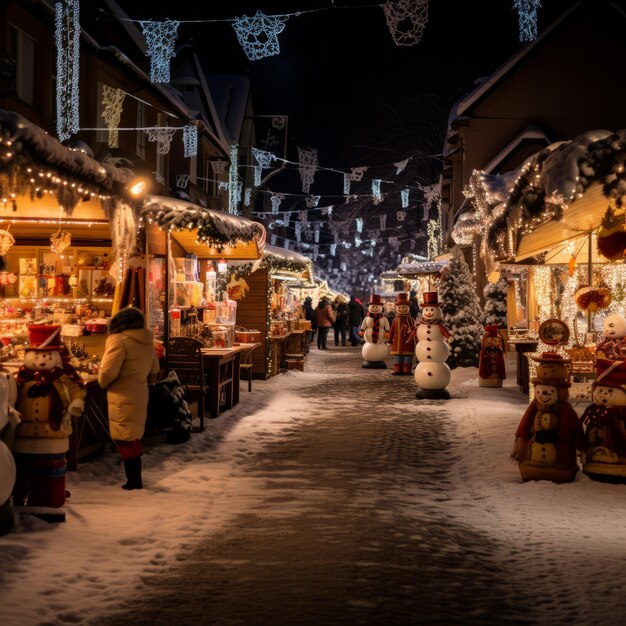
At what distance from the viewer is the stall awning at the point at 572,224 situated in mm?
9367

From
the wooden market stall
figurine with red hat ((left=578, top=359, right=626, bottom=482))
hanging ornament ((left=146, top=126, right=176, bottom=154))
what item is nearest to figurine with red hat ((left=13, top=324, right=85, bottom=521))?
figurine with red hat ((left=578, top=359, right=626, bottom=482))

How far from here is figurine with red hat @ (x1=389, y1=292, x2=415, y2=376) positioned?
20969 mm

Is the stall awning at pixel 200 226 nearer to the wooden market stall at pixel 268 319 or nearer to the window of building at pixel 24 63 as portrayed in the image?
the wooden market stall at pixel 268 319

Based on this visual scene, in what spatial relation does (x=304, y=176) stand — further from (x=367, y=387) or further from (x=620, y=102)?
(x=367, y=387)

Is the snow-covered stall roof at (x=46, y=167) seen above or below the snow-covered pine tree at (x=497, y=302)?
above

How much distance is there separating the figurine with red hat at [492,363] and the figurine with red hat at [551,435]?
28.4 ft

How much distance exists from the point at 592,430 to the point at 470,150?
22234 mm

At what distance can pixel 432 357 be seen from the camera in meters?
15.9

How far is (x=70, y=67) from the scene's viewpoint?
1753 centimetres

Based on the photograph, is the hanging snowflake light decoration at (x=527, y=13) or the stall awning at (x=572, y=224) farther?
the hanging snowflake light decoration at (x=527, y=13)

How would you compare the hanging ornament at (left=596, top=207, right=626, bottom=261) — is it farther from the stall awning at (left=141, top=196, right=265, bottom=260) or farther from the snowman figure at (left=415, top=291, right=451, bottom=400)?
the snowman figure at (left=415, top=291, right=451, bottom=400)

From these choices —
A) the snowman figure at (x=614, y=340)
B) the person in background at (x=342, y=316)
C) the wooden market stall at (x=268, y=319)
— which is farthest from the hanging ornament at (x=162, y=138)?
the snowman figure at (x=614, y=340)

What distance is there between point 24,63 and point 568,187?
14096mm

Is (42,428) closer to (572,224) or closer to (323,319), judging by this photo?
(572,224)
